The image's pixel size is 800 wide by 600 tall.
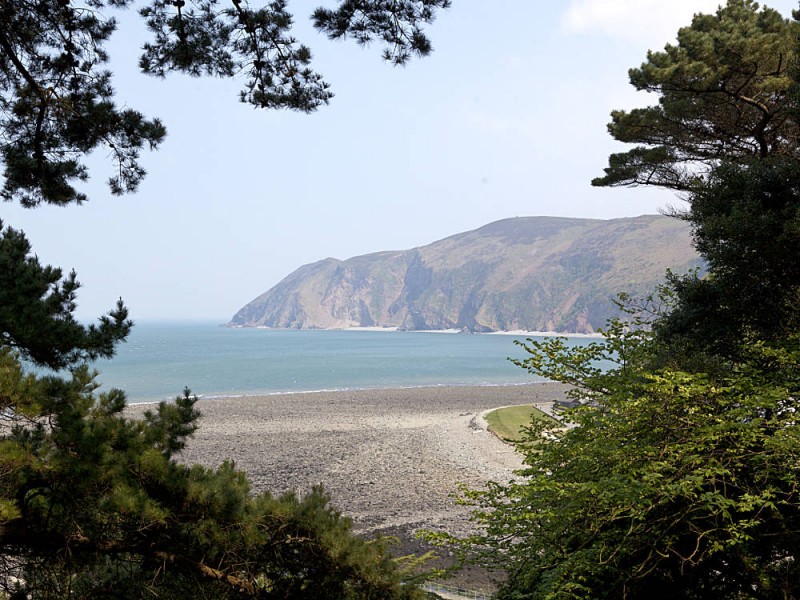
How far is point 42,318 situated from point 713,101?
36.6 feet

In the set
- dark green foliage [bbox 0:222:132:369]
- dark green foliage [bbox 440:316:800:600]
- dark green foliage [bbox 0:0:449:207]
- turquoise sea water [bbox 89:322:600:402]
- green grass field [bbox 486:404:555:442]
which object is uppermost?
dark green foliage [bbox 0:0:449:207]

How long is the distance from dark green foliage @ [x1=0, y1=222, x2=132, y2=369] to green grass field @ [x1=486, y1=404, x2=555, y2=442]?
2225cm

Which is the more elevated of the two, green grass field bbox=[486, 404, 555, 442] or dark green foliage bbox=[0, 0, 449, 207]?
dark green foliage bbox=[0, 0, 449, 207]

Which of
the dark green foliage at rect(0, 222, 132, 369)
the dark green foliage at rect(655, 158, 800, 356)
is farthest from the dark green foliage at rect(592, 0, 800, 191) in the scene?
the dark green foliage at rect(0, 222, 132, 369)

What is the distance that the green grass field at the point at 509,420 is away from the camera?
27.1 metres

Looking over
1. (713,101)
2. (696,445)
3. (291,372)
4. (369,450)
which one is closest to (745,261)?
(696,445)

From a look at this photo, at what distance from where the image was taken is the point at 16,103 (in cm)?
577

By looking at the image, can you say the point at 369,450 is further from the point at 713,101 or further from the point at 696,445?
the point at 696,445

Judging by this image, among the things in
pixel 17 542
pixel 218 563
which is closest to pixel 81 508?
pixel 17 542

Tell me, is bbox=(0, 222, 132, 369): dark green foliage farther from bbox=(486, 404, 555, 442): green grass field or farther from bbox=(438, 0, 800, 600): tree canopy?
bbox=(486, 404, 555, 442): green grass field

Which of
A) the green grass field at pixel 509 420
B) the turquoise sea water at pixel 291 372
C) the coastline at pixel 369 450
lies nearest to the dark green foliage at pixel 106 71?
the coastline at pixel 369 450

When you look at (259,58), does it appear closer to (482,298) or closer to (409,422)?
(409,422)

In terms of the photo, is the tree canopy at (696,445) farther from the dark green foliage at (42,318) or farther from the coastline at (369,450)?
the coastline at (369,450)

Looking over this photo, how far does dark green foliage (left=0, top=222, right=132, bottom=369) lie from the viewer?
446 centimetres
